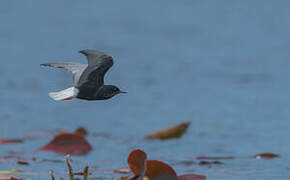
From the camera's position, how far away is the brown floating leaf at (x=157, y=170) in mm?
5230

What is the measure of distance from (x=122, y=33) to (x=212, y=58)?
2.57 metres

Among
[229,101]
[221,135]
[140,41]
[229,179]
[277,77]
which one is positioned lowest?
[229,179]

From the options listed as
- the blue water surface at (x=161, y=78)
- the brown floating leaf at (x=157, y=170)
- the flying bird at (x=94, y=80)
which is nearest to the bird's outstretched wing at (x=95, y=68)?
the flying bird at (x=94, y=80)

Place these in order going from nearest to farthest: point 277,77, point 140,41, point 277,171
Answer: point 277,171, point 277,77, point 140,41

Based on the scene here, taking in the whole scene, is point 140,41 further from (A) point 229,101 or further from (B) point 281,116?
(B) point 281,116

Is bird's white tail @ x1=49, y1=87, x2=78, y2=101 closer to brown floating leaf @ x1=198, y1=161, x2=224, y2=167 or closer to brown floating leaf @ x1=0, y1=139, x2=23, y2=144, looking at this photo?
brown floating leaf @ x1=198, y1=161, x2=224, y2=167

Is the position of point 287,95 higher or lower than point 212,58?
lower

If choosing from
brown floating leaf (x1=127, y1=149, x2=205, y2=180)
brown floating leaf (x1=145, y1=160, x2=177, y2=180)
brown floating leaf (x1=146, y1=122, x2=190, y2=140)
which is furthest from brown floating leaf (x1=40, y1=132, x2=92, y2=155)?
brown floating leaf (x1=145, y1=160, x2=177, y2=180)

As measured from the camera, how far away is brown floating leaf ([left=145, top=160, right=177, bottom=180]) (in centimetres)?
523

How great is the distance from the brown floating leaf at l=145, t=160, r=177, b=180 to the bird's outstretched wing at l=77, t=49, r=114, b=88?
96cm

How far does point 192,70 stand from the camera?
41.2ft

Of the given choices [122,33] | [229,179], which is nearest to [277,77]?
[122,33]

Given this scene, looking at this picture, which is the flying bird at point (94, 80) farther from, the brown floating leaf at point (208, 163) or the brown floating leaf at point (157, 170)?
the brown floating leaf at point (208, 163)

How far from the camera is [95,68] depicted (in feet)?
14.6
